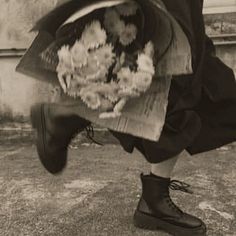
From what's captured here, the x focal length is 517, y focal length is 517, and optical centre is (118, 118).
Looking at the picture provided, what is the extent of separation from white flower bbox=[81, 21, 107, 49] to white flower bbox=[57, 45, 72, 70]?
65mm

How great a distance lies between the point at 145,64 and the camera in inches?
67.6

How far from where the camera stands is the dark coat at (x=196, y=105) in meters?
2.06

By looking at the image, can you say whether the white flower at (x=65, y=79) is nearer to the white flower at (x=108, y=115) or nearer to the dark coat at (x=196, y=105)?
the white flower at (x=108, y=115)

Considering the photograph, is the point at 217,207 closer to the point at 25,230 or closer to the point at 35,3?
the point at 25,230

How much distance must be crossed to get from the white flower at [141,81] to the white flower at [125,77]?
0.02 meters

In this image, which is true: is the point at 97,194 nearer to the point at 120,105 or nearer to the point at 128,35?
the point at 120,105

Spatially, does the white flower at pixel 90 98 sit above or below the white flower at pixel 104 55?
below

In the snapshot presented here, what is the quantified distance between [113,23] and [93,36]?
0.09m

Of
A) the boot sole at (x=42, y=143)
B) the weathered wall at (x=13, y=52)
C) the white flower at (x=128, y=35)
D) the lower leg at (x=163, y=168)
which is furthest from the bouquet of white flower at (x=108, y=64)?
the weathered wall at (x=13, y=52)

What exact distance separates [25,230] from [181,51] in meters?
1.22

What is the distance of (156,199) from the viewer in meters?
2.34

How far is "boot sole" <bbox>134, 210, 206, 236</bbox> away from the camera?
7.50ft

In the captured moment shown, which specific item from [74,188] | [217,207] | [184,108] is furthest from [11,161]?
[184,108]

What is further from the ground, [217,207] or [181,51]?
[181,51]
